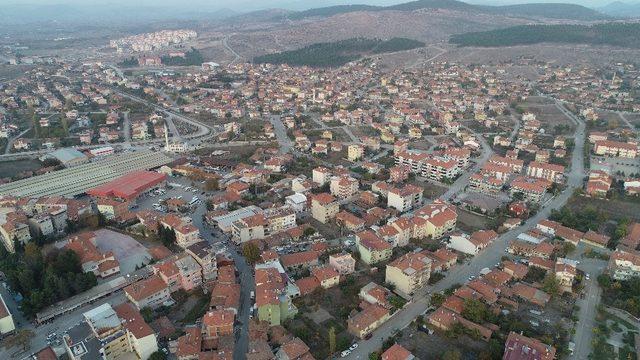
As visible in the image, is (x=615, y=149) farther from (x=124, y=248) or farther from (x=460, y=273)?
(x=124, y=248)

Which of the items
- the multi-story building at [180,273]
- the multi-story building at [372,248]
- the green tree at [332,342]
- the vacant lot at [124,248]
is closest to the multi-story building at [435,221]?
the multi-story building at [372,248]

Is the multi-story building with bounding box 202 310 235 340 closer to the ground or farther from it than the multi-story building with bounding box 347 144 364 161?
closer to the ground

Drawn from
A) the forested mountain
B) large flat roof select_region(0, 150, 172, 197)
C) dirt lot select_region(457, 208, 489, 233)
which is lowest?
dirt lot select_region(457, 208, 489, 233)

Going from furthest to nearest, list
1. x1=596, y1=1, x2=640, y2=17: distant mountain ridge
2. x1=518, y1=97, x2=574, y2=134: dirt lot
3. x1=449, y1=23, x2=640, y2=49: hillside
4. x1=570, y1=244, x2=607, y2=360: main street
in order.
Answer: x1=596, y1=1, x2=640, y2=17: distant mountain ridge < x1=449, y1=23, x2=640, y2=49: hillside < x1=518, y1=97, x2=574, y2=134: dirt lot < x1=570, y1=244, x2=607, y2=360: main street

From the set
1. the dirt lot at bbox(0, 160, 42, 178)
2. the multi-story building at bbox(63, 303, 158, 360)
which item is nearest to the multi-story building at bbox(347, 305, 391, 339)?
the multi-story building at bbox(63, 303, 158, 360)

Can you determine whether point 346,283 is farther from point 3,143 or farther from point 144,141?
point 3,143

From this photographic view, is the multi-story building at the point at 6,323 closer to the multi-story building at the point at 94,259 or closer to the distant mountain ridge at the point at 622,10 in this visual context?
the multi-story building at the point at 94,259

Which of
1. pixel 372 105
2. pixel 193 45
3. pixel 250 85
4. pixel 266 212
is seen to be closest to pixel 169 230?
pixel 266 212

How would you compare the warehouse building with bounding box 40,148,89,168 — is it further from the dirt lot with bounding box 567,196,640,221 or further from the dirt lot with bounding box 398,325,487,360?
the dirt lot with bounding box 567,196,640,221
